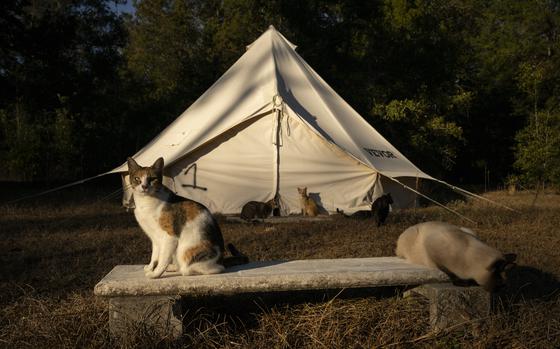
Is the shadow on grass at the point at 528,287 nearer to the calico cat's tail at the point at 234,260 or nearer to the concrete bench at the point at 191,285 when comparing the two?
the concrete bench at the point at 191,285

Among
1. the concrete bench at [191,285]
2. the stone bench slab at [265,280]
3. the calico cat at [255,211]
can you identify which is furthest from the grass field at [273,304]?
the calico cat at [255,211]

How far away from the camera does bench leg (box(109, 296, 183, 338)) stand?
2768 mm

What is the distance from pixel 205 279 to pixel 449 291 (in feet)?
4.41

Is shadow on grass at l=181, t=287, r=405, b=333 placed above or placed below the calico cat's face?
below

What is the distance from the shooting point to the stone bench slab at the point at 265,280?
276 centimetres

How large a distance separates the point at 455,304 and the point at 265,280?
1.08 m

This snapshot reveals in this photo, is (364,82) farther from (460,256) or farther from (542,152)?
(460,256)

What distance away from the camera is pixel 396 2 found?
52.7 ft

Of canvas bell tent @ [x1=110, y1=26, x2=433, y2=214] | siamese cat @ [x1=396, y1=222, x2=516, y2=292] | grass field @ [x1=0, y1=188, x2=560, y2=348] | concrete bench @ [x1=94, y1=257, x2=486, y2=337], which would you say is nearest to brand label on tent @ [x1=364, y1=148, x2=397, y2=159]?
canvas bell tent @ [x1=110, y1=26, x2=433, y2=214]

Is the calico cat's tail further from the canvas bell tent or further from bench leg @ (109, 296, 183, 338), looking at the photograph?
the canvas bell tent

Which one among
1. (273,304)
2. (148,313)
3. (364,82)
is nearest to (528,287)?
(273,304)

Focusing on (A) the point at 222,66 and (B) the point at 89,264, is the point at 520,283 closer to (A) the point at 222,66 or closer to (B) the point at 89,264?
(B) the point at 89,264

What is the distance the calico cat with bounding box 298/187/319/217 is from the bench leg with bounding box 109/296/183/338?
5.82 m

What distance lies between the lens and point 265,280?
2.82 metres
